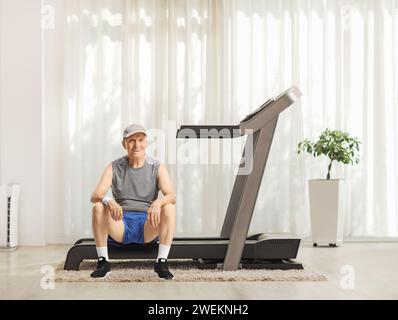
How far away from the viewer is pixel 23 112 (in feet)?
21.8

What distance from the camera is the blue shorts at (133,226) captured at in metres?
4.55

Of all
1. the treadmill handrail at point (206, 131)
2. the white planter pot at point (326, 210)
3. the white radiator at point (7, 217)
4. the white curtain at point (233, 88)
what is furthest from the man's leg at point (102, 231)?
the white planter pot at point (326, 210)

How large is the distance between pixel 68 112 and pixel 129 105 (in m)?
0.59

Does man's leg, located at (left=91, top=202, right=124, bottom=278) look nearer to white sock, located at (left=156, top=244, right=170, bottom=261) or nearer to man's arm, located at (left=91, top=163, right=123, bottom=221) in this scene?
man's arm, located at (left=91, top=163, right=123, bottom=221)

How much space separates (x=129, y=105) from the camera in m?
6.83

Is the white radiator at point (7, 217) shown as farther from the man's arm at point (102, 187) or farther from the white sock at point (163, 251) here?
the white sock at point (163, 251)

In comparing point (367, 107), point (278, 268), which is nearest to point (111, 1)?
point (367, 107)

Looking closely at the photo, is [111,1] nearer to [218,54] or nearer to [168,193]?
[218,54]

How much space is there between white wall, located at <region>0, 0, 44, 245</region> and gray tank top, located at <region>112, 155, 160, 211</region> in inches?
86.9

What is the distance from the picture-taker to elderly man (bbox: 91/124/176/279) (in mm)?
4348

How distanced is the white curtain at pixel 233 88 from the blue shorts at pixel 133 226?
2203mm

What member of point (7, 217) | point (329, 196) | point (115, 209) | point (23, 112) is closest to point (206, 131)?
point (115, 209)

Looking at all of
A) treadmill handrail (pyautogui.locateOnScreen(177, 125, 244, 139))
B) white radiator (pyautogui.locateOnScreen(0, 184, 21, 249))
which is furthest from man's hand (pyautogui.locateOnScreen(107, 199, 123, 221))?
white radiator (pyautogui.locateOnScreen(0, 184, 21, 249))

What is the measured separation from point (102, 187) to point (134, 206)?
0.87 feet
